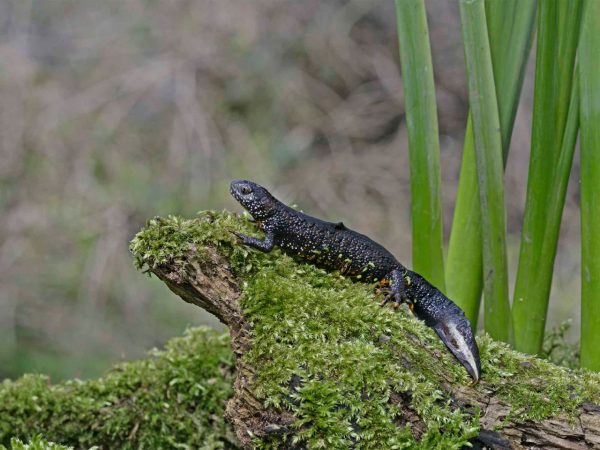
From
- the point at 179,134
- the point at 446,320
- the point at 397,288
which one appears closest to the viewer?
the point at 446,320

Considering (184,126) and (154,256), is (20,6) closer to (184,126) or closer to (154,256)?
(184,126)

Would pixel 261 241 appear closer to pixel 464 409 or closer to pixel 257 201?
pixel 257 201

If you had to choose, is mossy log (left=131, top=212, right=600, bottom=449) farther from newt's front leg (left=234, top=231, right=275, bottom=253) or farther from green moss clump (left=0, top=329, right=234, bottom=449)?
green moss clump (left=0, top=329, right=234, bottom=449)

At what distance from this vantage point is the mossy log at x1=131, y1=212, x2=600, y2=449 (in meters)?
2.03

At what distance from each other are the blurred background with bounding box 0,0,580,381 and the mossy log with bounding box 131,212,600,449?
3279 millimetres

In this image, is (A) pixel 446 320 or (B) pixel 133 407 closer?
(A) pixel 446 320

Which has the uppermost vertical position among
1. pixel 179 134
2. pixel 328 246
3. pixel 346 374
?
pixel 179 134

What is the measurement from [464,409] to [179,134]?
476 centimetres

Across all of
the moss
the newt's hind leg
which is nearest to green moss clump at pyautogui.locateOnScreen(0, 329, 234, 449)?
the moss

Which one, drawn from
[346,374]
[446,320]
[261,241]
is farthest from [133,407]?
[446,320]

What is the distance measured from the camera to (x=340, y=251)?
2629mm

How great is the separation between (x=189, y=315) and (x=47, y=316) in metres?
1.04

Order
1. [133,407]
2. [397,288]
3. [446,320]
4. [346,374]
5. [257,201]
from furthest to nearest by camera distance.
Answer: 1. [133,407]
2. [257,201]
3. [397,288]
4. [446,320]
5. [346,374]

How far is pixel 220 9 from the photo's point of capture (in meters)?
6.91
